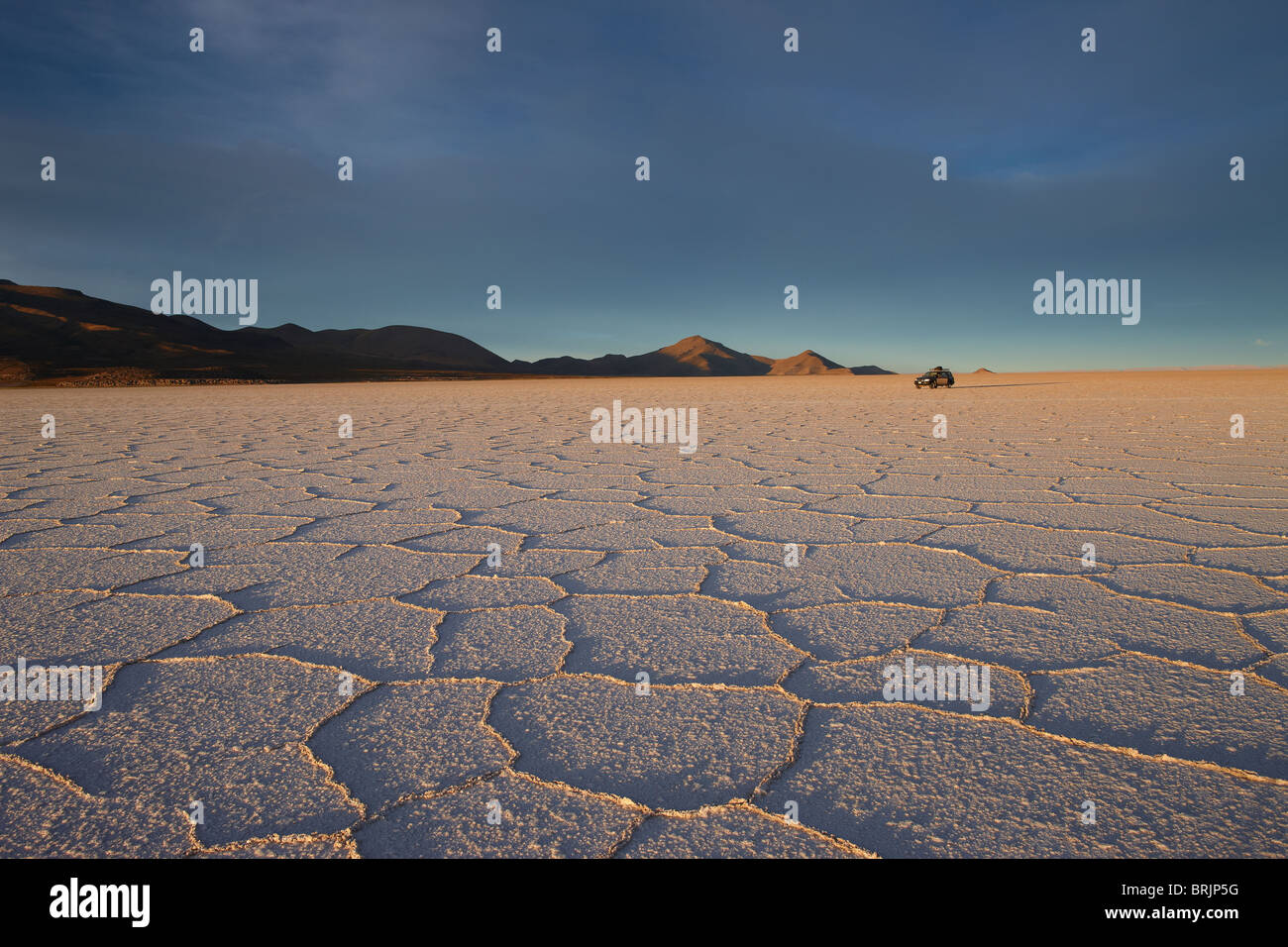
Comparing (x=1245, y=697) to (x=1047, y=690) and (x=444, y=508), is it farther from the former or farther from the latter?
(x=444, y=508)

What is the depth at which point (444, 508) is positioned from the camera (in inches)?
126

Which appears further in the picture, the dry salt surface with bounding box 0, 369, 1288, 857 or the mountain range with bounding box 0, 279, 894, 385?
the mountain range with bounding box 0, 279, 894, 385

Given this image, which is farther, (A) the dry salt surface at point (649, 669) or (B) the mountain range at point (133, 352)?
(B) the mountain range at point (133, 352)

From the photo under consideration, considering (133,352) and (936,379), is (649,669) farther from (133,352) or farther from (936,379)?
(133,352)

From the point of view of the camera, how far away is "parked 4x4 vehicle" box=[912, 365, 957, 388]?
1727cm

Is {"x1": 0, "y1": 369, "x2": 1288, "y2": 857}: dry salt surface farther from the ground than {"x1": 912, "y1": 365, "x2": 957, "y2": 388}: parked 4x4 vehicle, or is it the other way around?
{"x1": 912, "y1": 365, "x2": 957, "y2": 388}: parked 4x4 vehicle

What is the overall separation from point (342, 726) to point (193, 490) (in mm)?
2990

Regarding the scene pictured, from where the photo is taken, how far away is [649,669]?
1521mm

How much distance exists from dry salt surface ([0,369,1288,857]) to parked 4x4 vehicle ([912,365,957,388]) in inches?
578

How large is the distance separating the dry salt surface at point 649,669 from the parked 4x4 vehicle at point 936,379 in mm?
14691

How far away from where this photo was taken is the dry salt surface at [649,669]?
39.1 inches
